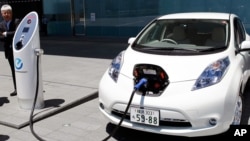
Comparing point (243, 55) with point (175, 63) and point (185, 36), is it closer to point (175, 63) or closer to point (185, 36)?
point (185, 36)

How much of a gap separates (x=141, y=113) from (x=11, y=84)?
4395 millimetres

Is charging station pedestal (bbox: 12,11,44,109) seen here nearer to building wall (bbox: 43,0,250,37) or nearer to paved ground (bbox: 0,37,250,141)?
paved ground (bbox: 0,37,250,141)

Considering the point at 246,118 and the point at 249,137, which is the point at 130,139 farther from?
the point at 246,118

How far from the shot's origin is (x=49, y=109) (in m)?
5.23

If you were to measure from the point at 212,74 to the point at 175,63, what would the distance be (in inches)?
17.7

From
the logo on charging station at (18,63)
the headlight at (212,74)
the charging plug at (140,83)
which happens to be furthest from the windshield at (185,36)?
the logo on charging station at (18,63)

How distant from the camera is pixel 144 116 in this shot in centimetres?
365

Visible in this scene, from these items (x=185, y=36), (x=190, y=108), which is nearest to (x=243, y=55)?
(x=185, y=36)

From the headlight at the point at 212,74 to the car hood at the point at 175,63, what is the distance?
0.17ft

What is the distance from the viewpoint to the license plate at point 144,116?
3.59 metres

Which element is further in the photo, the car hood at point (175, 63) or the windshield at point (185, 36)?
the windshield at point (185, 36)

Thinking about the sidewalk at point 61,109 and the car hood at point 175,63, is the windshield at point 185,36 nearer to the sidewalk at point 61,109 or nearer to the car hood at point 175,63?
the car hood at point 175,63

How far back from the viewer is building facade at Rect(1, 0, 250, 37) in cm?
1401

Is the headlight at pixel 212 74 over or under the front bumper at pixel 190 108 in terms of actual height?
over
